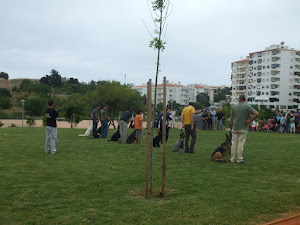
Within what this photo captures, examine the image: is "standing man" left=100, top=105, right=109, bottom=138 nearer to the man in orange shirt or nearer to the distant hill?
the man in orange shirt

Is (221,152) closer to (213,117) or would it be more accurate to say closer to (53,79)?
(213,117)

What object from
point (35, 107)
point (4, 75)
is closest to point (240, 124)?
point (35, 107)

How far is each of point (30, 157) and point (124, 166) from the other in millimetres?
3283

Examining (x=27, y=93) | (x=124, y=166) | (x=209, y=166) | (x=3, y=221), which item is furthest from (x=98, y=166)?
(x=27, y=93)

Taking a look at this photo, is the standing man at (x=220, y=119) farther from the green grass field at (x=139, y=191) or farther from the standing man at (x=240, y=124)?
the standing man at (x=240, y=124)

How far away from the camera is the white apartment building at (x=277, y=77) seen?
88750mm

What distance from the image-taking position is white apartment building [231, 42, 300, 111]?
88750 millimetres

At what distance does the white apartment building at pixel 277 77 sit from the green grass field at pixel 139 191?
86.4m

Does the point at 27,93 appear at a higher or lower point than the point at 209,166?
higher

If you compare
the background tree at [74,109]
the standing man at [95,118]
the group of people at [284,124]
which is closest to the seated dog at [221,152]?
the standing man at [95,118]

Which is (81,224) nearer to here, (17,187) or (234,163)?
(17,187)

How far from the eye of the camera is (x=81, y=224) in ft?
12.5

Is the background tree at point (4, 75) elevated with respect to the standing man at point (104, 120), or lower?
elevated

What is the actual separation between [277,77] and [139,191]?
9433 cm
